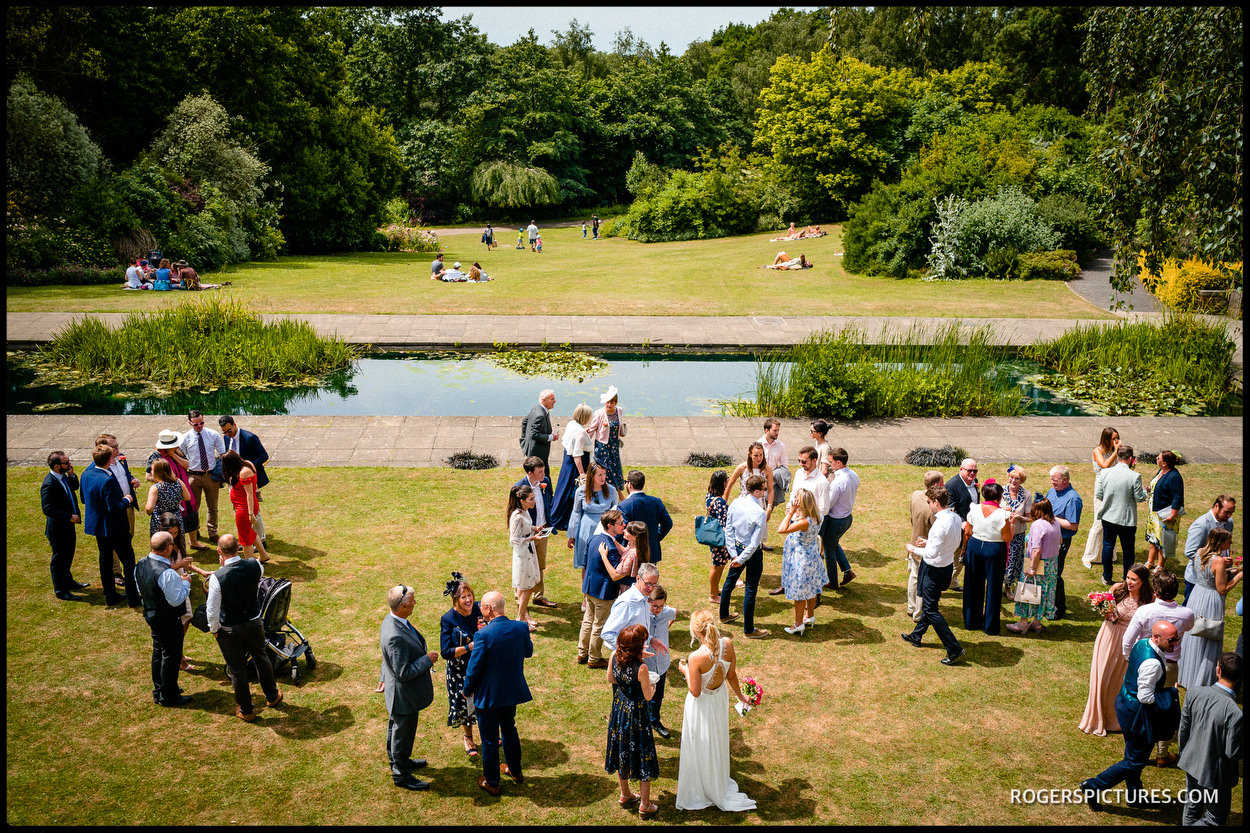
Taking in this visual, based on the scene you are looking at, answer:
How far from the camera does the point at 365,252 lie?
40906mm

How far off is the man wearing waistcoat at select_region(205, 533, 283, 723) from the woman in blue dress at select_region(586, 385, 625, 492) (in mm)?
4612

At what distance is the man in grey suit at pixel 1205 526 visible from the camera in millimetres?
8328

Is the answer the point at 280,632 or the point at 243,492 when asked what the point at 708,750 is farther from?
the point at 243,492

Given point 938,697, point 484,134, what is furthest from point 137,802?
point 484,134

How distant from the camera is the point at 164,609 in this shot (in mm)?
7551

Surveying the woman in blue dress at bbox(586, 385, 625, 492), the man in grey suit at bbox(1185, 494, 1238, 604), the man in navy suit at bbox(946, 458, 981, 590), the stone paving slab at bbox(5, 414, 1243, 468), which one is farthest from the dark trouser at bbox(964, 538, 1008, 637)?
the stone paving slab at bbox(5, 414, 1243, 468)

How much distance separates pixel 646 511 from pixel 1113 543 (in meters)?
5.60

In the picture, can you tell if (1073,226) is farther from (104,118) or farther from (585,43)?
(585,43)

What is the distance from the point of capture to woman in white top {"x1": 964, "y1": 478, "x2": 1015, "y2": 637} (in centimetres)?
873

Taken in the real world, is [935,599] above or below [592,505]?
below

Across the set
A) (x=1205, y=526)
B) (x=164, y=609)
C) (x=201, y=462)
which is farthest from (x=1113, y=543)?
(x=201, y=462)

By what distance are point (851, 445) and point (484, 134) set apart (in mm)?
45686

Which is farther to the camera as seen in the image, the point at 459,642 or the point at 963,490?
the point at 963,490

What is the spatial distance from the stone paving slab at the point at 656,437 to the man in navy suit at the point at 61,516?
4.45 meters
